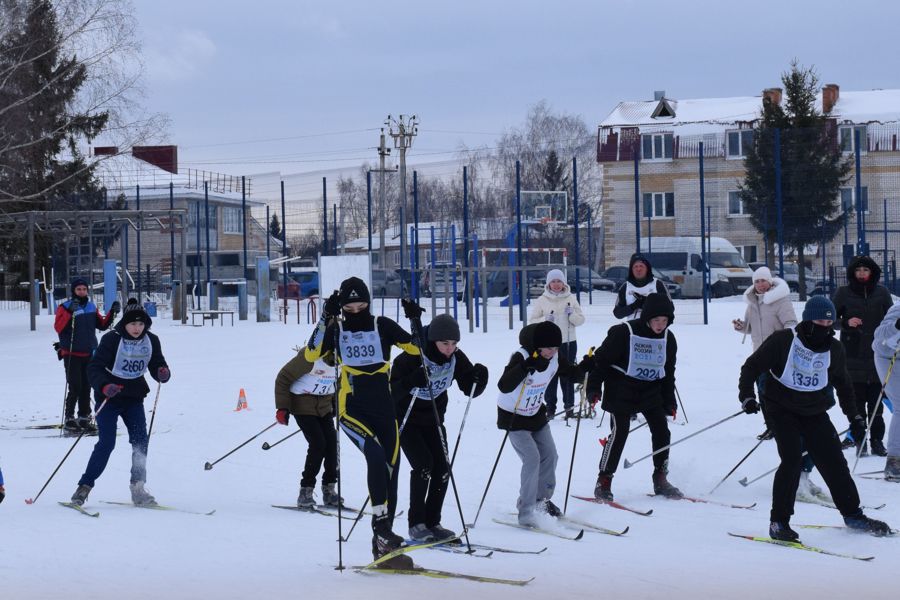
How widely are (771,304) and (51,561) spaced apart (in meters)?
6.42

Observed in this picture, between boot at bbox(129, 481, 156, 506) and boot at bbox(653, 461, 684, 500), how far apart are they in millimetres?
3259

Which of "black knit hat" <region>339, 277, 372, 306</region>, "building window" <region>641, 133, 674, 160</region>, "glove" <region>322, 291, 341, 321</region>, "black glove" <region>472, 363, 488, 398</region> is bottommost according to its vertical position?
"black glove" <region>472, 363, 488, 398</region>

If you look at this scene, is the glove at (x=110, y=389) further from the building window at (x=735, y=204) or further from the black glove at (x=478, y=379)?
the building window at (x=735, y=204)

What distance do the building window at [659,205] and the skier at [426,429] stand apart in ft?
54.6

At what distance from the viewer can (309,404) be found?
7.82 meters

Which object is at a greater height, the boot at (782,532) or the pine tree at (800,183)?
the pine tree at (800,183)

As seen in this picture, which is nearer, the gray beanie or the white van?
the gray beanie

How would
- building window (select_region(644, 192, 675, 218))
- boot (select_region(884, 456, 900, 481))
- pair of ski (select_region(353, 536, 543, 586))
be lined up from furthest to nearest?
1. building window (select_region(644, 192, 675, 218))
2. boot (select_region(884, 456, 900, 481))
3. pair of ski (select_region(353, 536, 543, 586))

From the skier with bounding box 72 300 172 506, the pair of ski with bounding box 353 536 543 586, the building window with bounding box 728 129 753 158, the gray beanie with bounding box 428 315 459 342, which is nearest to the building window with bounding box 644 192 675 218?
the building window with bounding box 728 129 753 158

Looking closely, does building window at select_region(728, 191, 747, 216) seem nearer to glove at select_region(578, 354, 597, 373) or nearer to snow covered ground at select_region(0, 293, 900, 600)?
snow covered ground at select_region(0, 293, 900, 600)

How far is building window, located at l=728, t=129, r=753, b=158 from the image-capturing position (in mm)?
24050

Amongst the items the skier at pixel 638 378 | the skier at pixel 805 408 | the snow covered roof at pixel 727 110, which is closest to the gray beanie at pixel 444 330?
the skier at pixel 638 378

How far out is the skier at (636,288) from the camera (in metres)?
10.3

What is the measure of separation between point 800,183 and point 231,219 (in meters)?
21.2
